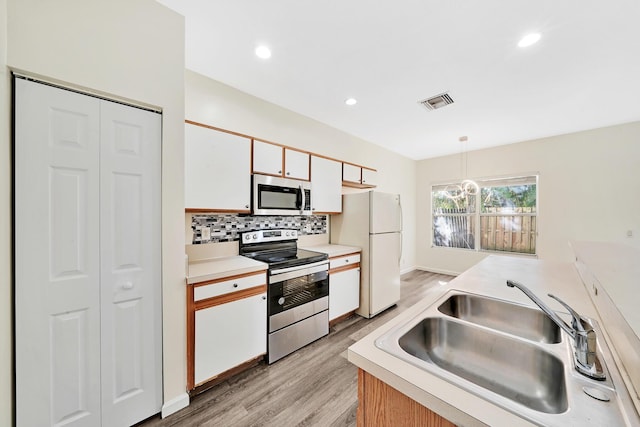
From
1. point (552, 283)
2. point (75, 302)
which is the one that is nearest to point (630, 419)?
point (552, 283)

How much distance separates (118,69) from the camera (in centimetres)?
141

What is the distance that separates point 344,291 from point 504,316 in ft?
5.79

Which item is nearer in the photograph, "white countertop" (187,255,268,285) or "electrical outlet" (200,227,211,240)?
Result: "white countertop" (187,255,268,285)

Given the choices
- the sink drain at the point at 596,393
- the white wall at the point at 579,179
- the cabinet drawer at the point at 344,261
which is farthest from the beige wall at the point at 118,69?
the white wall at the point at 579,179

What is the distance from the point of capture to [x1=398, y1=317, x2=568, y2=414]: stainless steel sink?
0.82m

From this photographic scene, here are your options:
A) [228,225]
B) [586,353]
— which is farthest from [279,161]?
[586,353]

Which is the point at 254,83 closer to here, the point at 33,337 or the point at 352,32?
the point at 352,32

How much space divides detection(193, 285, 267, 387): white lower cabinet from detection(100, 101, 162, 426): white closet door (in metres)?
0.25

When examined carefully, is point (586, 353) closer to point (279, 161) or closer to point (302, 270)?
point (302, 270)

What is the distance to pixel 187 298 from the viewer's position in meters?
1.66

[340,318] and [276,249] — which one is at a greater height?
[276,249]

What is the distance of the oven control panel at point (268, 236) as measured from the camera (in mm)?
2531

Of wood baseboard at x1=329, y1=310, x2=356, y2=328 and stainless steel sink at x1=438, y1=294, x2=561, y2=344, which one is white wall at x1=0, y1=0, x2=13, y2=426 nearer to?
stainless steel sink at x1=438, y1=294, x2=561, y2=344

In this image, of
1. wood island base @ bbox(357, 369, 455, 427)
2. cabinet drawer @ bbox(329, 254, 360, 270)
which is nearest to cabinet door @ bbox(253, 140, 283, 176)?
cabinet drawer @ bbox(329, 254, 360, 270)
